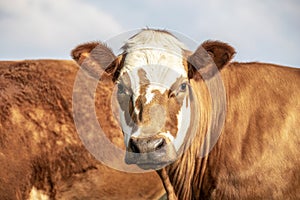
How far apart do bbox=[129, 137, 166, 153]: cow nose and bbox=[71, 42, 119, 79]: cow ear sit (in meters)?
1.32

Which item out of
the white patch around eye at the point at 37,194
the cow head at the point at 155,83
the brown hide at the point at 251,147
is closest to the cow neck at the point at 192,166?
the brown hide at the point at 251,147

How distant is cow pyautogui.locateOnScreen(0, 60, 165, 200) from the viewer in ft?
31.2

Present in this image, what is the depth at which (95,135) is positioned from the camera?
982cm

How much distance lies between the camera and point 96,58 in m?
7.84

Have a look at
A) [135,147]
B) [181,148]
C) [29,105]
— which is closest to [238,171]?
[181,148]

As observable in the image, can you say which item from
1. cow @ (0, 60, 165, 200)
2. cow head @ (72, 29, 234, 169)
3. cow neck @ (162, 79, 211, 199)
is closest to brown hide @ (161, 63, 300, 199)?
cow neck @ (162, 79, 211, 199)

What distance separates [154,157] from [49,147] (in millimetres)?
3249

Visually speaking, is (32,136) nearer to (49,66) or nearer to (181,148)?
(49,66)

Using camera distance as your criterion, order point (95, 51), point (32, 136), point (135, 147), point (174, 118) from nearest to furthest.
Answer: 1. point (135, 147)
2. point (174, 118)
3. point (95, 51)
4. point (32, 136)

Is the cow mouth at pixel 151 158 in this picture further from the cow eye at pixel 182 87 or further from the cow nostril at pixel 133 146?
the cow eye at pixel 182 87

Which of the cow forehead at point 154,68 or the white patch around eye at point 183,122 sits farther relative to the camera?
the white patch around eye at point 183,122

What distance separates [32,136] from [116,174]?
1.29 m

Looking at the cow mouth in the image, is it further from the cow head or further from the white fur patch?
the white fur patch

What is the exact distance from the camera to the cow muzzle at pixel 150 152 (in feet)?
21.4
